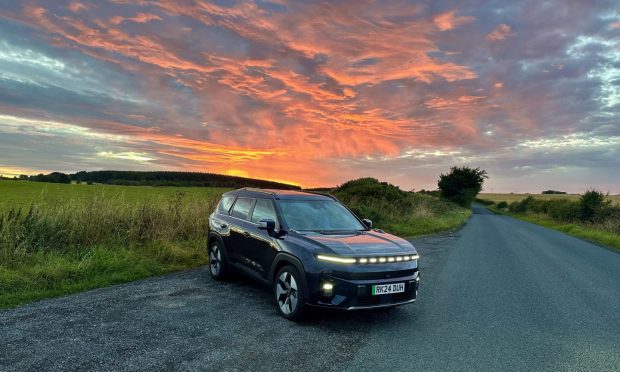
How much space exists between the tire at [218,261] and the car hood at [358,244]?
245cm

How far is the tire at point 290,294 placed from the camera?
18.1 ft

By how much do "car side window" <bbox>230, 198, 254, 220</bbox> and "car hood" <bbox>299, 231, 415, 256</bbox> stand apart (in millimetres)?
1753

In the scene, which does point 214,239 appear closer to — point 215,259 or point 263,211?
point 215,259

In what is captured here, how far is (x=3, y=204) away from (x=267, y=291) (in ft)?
24.2

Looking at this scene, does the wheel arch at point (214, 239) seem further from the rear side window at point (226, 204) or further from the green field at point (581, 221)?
the green field at point (581, 221)

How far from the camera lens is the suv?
538 cm

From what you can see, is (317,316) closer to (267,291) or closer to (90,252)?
(267,291)

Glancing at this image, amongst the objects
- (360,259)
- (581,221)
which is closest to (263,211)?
(360,259)

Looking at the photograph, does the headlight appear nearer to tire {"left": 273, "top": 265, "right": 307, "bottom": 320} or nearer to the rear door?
tire {"left": 273, "top": 265, "right": 307, "bottom": 320}

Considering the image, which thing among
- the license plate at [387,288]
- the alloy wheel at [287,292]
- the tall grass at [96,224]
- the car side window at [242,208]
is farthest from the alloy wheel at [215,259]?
the license plate at [387,288]

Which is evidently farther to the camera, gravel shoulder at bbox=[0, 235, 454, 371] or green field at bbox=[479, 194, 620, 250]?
green field at bbox=[479, 194, 620, 250]

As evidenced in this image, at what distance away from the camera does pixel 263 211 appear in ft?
23.1

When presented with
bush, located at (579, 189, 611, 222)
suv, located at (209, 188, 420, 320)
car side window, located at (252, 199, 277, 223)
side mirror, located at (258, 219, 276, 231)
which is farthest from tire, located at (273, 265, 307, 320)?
bush, located at (579, 189, 611, 222)

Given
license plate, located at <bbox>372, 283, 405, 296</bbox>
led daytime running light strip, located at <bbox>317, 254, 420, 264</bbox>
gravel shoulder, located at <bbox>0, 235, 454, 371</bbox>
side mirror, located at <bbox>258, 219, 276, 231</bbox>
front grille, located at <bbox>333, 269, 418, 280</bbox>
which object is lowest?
gravel shoulder, located at <bbox>0, 235, 454, 371</bbox>
